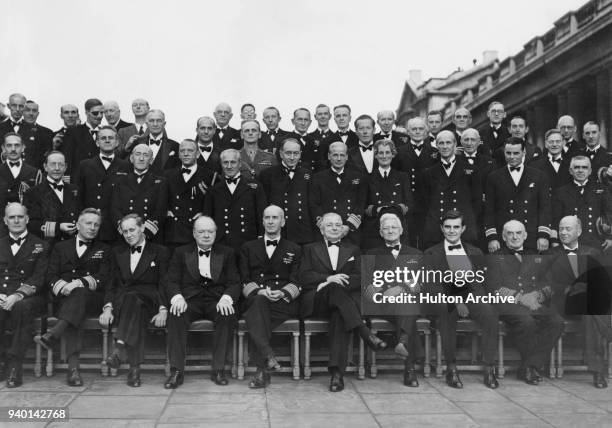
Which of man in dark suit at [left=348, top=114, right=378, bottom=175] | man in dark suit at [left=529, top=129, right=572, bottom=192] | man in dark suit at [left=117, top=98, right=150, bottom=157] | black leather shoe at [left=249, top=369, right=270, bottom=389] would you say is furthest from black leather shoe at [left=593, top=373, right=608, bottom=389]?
man in dark suit at [left=117, top=98, right=150, bottom=157]

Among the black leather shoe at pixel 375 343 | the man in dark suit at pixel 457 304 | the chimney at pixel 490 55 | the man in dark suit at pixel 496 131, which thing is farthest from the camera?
the chimney at pixel 490 55

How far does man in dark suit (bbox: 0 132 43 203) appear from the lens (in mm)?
6828

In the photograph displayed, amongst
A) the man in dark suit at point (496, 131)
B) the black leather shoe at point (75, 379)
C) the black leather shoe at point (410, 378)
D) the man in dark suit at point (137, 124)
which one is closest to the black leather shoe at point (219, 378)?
the black leather shoe at point (75, 379)

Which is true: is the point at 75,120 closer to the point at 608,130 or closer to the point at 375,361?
the point at 375,361

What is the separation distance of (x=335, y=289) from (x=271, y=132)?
10.1 feet

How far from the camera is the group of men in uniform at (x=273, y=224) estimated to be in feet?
18.3

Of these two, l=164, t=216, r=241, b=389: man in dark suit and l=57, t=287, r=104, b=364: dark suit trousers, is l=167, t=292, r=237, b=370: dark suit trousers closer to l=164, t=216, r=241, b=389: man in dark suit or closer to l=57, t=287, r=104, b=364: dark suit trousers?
l=164, t=216, r=241, b=389: man in dark suit

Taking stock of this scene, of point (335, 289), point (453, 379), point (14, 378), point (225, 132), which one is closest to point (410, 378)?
point (453, 379)

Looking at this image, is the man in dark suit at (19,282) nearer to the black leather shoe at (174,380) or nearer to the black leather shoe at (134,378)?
the black leather shoe at (134,378)

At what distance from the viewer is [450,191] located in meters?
6.70

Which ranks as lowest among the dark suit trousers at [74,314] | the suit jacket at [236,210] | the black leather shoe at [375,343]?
the black leather shoe at [375,343]

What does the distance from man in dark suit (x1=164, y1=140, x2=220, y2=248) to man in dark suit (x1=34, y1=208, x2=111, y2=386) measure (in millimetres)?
809

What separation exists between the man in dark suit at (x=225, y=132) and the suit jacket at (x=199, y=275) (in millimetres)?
2250

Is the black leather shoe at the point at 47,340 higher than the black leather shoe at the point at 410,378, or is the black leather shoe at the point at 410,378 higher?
the black leather shoe at the point at 47,340
